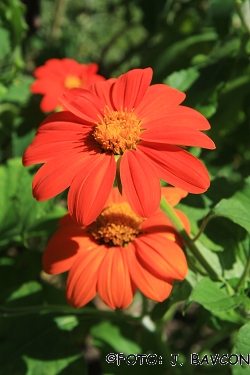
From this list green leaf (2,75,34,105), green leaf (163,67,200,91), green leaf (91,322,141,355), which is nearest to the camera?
green leaf (163,67,200,91)

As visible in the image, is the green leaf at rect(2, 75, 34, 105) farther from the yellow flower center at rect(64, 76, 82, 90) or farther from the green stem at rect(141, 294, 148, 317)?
the green stem at rect(141, 294, 148, 317)

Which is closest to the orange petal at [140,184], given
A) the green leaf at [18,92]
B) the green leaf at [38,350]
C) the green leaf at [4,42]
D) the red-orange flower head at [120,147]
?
the red-orange flower head at [120,147]

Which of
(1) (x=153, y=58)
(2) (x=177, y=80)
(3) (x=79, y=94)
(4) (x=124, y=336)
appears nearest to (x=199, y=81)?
(2) (x=177, y=80)

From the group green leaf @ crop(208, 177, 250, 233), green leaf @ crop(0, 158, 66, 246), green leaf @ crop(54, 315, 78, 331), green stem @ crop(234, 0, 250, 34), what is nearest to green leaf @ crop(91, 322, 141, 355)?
green leaf @ crop(54, 315, 78, 331)

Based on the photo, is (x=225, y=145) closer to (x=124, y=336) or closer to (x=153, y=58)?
(x=153, y=58)

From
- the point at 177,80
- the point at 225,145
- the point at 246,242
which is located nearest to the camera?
the point at 246,242

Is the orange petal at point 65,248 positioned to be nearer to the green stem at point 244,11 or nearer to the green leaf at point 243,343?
the green leaf at point 243,343
